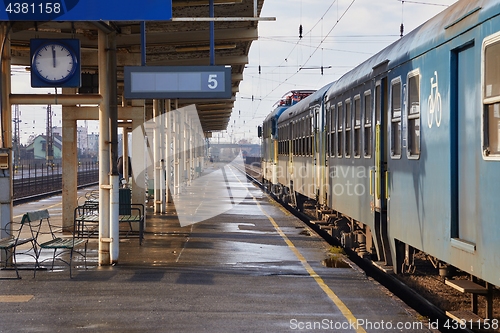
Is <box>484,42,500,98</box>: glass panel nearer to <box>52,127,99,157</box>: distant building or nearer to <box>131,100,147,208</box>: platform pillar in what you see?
<box>131,100,147,208</box>: platform pillar

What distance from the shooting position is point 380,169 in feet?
34.8

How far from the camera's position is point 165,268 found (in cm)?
1131

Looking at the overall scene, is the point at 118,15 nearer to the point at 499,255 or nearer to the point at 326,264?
the point at 326,264

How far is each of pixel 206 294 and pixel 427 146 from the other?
3.28 meters

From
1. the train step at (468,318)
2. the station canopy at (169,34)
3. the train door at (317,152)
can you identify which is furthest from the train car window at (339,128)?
the train step at (468,318)

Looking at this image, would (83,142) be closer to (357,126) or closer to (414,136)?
(357,126)

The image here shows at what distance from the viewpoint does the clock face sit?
11461 millimetres

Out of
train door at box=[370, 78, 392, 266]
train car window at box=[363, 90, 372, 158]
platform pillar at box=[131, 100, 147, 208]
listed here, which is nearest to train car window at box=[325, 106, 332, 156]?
train car window at box=[363, 90, 372, 158]

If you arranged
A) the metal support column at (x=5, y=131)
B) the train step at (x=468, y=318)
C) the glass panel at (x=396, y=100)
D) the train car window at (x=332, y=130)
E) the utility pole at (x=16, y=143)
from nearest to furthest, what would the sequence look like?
the train step at (x=468, y=318) < the glass panel at (x=396, y=100) < the metal support column at (x=5, y=131) < the train car window at (x=332, y=130) < the utility pole at (x=16, y=143)

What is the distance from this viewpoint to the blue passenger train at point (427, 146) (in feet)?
21.1

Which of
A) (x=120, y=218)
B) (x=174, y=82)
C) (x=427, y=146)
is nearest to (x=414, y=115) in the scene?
(x=427, y=146)

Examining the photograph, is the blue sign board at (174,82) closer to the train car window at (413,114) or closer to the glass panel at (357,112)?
the glass panel at (357,112)

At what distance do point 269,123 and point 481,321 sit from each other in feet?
78.0

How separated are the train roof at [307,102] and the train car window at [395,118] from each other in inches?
252
